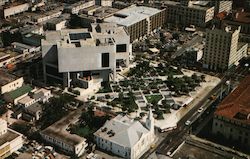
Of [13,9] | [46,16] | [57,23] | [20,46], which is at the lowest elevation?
[20,46]

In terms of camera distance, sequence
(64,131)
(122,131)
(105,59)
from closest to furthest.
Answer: (122,131) → (64,131) → (105,59)

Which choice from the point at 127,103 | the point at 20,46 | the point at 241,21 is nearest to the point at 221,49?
the point at 241,21

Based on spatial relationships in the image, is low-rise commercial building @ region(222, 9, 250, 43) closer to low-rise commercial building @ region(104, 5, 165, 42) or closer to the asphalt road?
low-rise commercial building @ region(104, 5, 165, 42)

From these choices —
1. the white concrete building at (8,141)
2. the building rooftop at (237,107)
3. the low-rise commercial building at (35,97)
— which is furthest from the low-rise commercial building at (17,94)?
the building rooftop at (237,107)

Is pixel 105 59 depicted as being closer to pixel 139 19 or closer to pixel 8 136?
pixel 139 19

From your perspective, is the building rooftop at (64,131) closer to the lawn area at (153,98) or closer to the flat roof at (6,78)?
the lawn area at (153,98)

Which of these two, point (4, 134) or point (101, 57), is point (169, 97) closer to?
point (101, 57)

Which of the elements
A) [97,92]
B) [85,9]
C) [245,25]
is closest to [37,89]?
[97,92]

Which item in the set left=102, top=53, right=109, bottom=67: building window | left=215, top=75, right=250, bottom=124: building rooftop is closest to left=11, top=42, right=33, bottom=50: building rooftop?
left=102, top=53, right=109, bottom=67: building window
